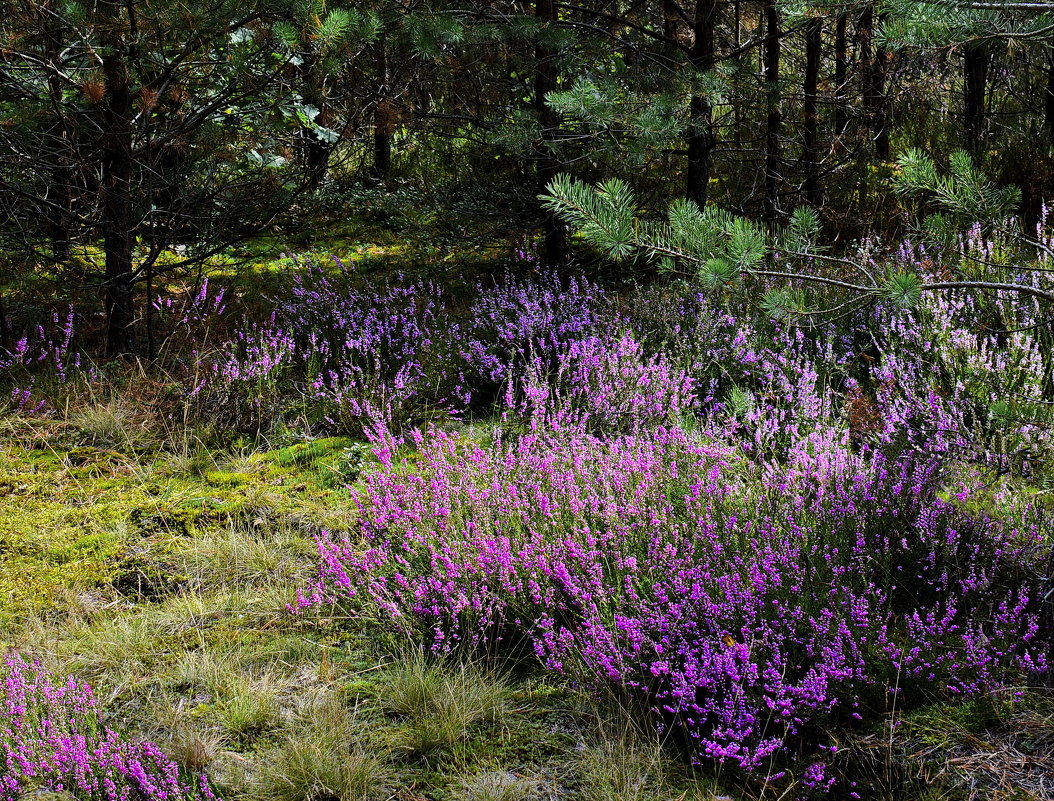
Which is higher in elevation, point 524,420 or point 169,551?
point 524,420

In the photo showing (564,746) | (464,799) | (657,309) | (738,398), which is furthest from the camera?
(657,309)

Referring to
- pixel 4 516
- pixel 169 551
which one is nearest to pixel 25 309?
pixel 4 516

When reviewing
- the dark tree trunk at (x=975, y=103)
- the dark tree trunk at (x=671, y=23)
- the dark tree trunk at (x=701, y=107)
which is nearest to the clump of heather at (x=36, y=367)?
the dark tree trunk at (x=701, y=107)

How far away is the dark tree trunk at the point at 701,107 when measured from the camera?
648 centimetres

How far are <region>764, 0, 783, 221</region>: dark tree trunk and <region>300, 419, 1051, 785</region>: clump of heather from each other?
4704 mm

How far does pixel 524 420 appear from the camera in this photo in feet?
15.4

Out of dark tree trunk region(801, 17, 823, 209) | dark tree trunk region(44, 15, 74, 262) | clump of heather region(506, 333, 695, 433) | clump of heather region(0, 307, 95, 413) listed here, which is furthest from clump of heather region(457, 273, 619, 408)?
dark tree trunk region(801, 17, 823, 209)

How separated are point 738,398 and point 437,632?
1.83 m

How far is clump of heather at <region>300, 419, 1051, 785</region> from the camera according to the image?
7.68 ft

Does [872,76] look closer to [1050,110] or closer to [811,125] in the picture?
[811,125]

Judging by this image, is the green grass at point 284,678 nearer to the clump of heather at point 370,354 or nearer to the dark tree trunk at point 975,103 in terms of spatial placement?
the clump of heather at point 370,354

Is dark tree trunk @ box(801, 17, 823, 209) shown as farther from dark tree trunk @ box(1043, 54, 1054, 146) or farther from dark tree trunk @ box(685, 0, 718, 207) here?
dark tree trunk @ box(1043, 54, 1054, 146)

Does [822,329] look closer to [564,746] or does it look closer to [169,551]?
[564,746]

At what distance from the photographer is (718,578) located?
2584 millimetres
